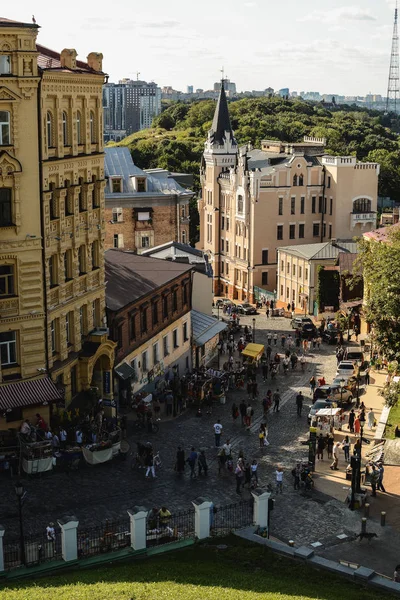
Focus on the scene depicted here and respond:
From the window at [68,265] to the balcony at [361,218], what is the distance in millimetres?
52185

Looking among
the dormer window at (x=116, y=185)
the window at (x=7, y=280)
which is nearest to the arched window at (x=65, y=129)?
the window at (x=7, y=280)

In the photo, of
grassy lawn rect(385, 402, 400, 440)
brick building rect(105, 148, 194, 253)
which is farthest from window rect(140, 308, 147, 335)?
brick building rect(105, 148, 194, 253)

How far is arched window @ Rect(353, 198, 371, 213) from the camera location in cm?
8681

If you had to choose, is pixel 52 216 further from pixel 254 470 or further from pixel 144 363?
pixel 254 470

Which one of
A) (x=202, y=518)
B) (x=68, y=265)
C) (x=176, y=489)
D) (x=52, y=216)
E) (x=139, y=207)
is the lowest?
(x=176, y=489)

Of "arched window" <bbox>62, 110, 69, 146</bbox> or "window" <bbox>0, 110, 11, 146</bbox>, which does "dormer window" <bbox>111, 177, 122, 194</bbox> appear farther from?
"window" <bbox>0, 110, 11, 146</bbox>

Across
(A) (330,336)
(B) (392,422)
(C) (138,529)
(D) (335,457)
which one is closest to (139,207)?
(A) (330,336)

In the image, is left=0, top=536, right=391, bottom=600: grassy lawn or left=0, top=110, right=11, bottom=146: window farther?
left=0, top=110, right=11, bottom=146: window

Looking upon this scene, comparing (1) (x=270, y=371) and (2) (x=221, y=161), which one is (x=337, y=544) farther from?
(2) (x=221, y=161)

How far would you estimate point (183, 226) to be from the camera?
7238 centimetres

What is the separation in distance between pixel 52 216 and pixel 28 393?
734 centimetres

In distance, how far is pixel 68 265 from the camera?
1518 inches

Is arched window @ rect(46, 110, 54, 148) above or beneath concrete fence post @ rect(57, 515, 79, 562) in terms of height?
above

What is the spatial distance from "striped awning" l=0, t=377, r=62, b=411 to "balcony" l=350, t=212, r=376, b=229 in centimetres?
5572
